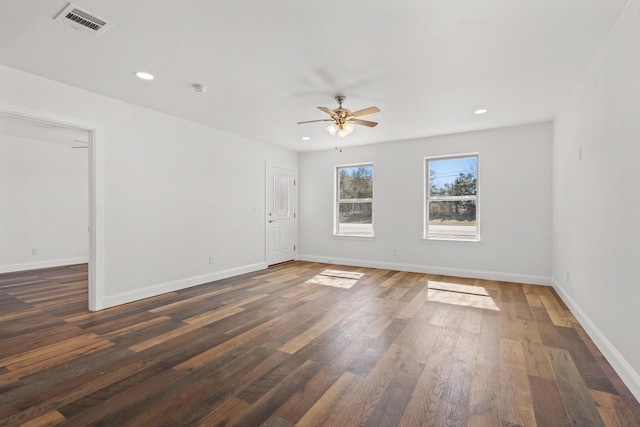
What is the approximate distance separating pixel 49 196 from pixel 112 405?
6640 millimetres

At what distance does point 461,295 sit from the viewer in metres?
4.30

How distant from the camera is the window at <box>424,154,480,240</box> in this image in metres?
5.49

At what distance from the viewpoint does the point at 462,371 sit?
228 centimetres

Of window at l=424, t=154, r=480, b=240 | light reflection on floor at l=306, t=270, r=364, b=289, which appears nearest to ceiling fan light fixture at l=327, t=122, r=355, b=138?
light reflection on floor at l=306, t=270, r=364, b=289

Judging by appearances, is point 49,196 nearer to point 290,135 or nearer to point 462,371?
point 290,135

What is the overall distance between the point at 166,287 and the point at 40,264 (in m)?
4.01

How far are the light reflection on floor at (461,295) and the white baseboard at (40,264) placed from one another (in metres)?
7.51

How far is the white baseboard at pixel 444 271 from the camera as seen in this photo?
4.94 metres

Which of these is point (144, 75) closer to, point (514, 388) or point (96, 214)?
point (96, 214)

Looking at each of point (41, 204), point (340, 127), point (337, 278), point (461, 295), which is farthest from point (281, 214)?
point (41, 204)

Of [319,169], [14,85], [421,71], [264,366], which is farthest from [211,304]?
[319,169]

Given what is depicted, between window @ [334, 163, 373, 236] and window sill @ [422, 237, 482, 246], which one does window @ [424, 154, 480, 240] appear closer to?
window sill @ [422, 237, 482, 246]

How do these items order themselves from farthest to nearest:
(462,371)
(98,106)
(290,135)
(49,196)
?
(49,196)
(290,135)
(98,106)
(462,371)

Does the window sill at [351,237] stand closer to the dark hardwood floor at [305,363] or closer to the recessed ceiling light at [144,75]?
the dark hardwood floor at [305,363]
